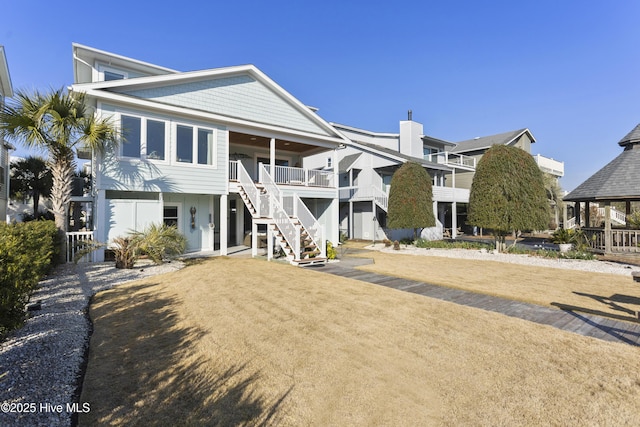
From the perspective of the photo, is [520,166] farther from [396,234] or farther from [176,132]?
[176,132]

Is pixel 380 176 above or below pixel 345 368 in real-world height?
above

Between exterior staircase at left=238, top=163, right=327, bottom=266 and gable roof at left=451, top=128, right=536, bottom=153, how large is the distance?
87.0 feet

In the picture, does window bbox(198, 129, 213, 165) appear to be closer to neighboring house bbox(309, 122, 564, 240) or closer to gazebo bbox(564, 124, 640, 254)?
neighboring house bbox(309, 122, 564, 240)

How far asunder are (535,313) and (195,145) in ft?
41.3

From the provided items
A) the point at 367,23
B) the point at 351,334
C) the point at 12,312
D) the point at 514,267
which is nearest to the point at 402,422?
the point at 351,334

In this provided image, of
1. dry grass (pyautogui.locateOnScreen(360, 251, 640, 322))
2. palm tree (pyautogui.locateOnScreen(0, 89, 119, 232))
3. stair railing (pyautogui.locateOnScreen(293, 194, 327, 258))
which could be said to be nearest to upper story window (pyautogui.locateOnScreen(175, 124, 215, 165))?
palm tree (pyautogui.locateOnScreen(0, 89, 119, 232))

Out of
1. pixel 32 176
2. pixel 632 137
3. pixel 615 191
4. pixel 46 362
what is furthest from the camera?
pixel 32 176

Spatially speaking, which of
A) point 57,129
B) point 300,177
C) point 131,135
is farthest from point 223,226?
point 57,129

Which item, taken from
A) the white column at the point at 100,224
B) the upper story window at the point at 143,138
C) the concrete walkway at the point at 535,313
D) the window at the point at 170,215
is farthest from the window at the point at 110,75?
the concrete walkway at the point at 535,313

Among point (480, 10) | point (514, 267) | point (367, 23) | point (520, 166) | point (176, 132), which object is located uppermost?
point (367, 23)

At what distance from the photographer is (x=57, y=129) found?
9188mm

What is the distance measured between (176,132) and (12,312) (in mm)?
9824

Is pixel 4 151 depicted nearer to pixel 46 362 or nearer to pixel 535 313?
pixel 46 362

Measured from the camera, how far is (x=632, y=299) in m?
6.64
